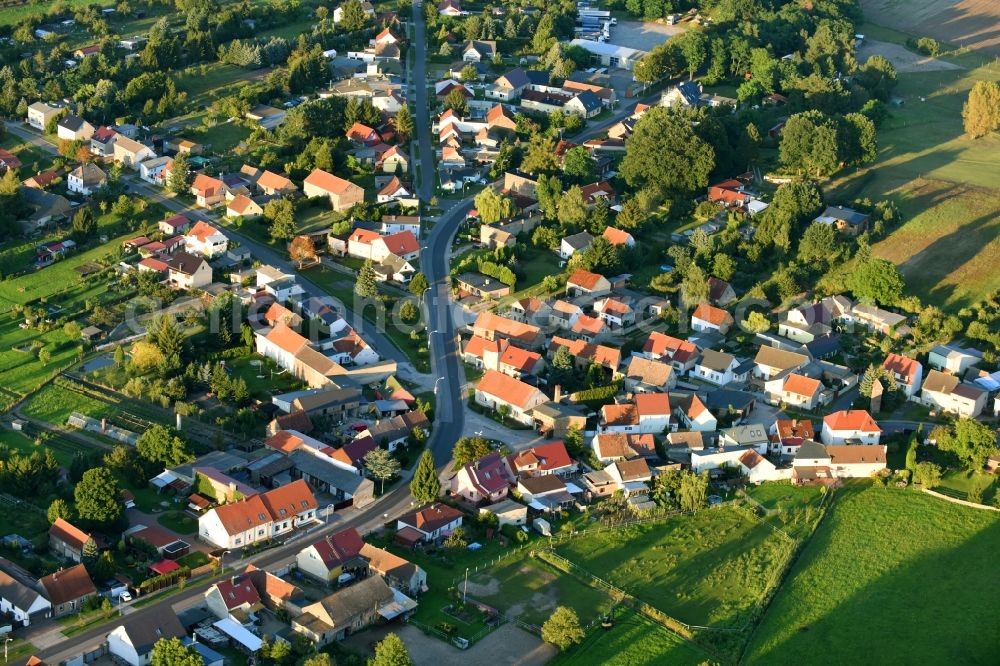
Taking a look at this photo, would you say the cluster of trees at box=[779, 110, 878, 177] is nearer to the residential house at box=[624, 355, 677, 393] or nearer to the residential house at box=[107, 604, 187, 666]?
the residential house at box=[624, 355, 677, 393]

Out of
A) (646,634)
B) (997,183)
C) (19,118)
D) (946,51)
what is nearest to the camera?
(646,634)

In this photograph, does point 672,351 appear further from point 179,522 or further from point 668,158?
point 179,522

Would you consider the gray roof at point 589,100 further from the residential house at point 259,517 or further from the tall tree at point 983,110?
the residential house at point 259,517

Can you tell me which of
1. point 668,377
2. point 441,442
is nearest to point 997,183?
point 668,377

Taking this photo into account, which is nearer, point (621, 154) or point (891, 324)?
point (891, 324)

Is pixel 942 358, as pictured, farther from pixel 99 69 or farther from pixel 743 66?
pixel 99 69


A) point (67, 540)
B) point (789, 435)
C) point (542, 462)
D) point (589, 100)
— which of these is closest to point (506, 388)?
point (542, 462)

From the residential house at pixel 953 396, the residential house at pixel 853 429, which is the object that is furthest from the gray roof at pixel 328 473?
the residential house at pixel 953 396
